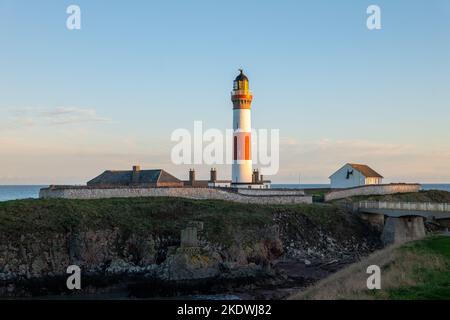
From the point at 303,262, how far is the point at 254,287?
31.5 ft

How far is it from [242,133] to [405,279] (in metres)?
46.7

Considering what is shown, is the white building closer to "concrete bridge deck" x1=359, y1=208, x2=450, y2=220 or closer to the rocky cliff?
"concrete bridge deck" x1=359, y1=208, x2=450, y2=220

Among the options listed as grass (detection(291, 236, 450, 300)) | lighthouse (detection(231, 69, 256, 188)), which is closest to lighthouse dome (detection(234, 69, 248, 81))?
lighthouse (detection(231, 69, 256, 188))

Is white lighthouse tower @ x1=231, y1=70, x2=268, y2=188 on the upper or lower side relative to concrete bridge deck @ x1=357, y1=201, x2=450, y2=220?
upper

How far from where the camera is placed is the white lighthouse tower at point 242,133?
7075cm

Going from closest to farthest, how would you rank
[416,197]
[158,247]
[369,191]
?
[158,247] → [416,197] → [369,191]

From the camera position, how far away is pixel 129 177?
69.3 meters

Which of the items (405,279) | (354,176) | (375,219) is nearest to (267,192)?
(375,219)

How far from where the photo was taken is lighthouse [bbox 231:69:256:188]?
2785 inches

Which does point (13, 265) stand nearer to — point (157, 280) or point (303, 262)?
point (157, 280)

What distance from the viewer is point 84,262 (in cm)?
4216

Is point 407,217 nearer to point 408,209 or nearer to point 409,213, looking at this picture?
point 408,209

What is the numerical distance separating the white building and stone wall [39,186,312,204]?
20836 millimetres

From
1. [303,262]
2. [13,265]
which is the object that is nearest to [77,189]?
[13,265]
